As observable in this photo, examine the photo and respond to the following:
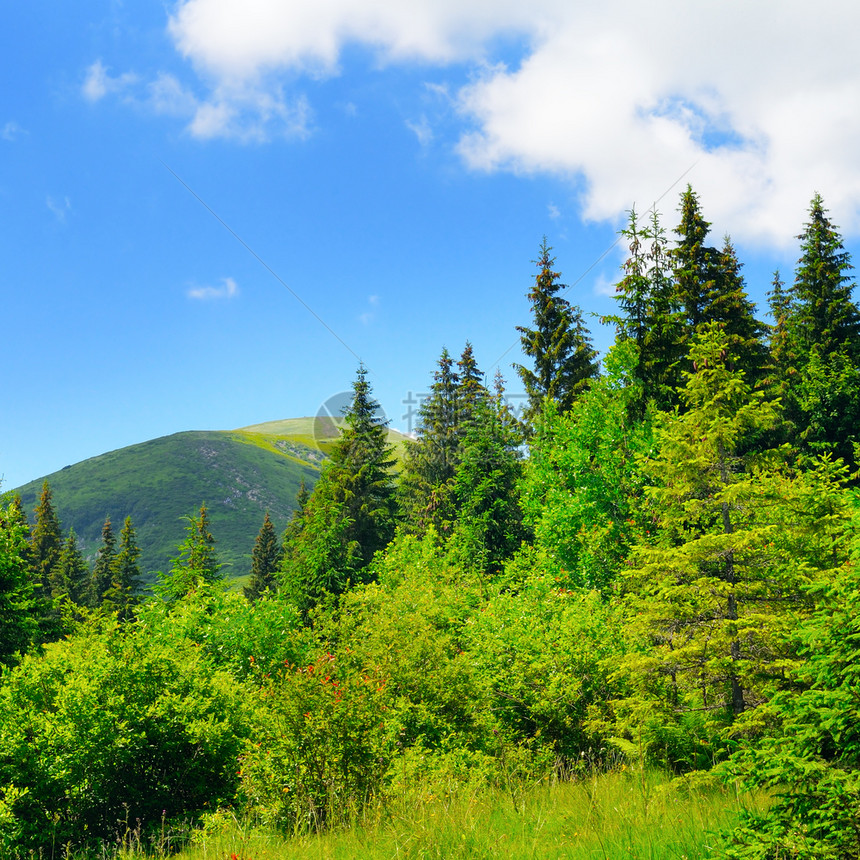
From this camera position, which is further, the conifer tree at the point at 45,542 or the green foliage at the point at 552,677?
the conifer tree at the point at 45,542

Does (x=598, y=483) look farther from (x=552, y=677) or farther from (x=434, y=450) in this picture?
(x=434, y=450)

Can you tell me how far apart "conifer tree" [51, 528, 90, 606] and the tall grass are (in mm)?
66715

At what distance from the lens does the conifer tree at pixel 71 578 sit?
63.0 meters

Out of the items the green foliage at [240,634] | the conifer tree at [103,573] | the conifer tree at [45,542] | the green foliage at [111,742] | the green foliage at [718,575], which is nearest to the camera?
the green foliage at [111,742]

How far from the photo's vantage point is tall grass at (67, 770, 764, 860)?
5.26 m

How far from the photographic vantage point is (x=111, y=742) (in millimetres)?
8688

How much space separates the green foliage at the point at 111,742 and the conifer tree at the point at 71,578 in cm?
6143

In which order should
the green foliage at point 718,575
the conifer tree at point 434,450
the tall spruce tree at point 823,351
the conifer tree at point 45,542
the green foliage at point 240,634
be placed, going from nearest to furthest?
the green foliage at point 718,575 < the green foliage at point 240,634 < the tall spruce tree at point 823,351 < the conifer tree at point 434,450 < the conifer tree at point 45,542

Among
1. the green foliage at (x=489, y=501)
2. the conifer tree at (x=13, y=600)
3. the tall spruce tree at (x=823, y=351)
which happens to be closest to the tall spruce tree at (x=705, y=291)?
the tall spruce tree at (x=823, y=351)

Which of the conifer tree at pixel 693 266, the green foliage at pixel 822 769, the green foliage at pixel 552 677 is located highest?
the conifer tree at pixel 693 266

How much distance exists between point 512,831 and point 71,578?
237 feet

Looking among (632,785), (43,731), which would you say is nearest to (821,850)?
(632,785)

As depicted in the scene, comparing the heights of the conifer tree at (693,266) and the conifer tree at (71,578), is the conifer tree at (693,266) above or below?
above

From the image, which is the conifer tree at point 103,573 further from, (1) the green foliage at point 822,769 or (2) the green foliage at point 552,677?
(1) the green foliage at point 822,769
